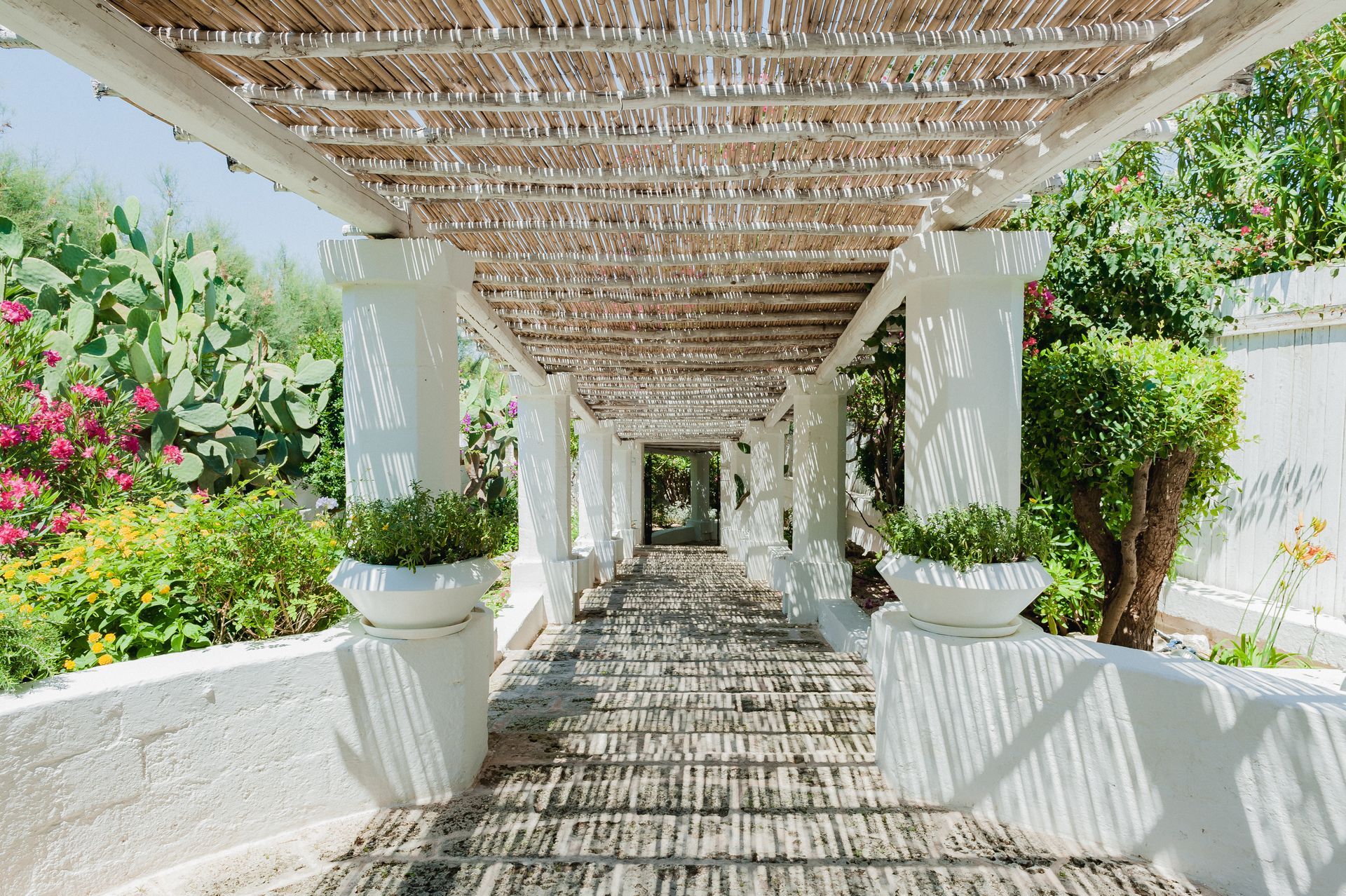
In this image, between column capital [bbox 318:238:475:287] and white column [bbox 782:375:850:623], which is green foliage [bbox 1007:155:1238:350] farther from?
column capital [bbox 318:238:475:287]

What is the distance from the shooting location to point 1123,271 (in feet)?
14.4

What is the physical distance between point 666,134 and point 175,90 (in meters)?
1.50

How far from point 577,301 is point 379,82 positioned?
2555 millimetres

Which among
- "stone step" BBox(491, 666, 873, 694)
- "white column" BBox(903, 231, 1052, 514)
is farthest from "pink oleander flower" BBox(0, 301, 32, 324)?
"white column" BBox(903, 231, 1052, 514)

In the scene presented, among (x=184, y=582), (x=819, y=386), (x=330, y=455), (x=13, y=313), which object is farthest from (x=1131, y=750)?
(x=330, y=455)

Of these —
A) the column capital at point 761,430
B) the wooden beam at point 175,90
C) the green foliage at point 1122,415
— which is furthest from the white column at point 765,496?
the wooden beam at point 175,90

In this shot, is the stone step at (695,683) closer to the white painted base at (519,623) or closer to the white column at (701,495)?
the white painted base at (519,623)

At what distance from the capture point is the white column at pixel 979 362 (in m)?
2.97

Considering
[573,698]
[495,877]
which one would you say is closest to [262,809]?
[495,877]

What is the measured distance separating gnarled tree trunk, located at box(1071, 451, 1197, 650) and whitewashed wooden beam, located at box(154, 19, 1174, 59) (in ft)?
7.62

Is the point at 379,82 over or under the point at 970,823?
over

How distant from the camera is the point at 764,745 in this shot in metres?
3.26

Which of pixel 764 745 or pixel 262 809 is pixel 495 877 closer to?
pixel 262 809

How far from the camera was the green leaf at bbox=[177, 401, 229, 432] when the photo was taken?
17.3 feet
